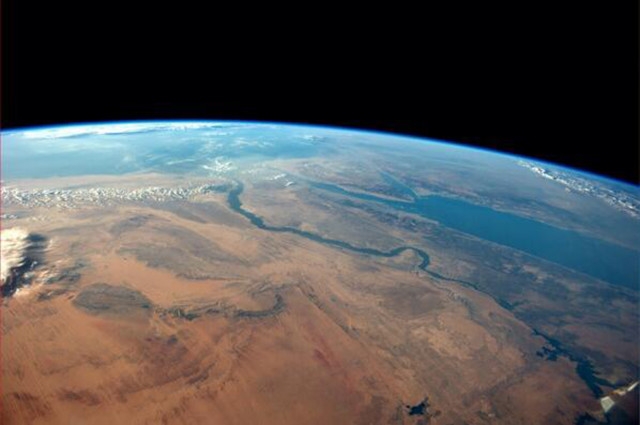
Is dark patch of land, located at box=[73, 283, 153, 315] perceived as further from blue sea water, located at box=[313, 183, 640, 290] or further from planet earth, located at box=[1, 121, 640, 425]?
blue sea water, located at box=[313, 183, 640, 290]

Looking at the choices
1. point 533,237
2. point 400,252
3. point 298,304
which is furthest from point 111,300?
point 533,237

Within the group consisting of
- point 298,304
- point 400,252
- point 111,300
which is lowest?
point 400,252

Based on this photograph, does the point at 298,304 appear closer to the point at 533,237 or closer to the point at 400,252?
the point at 400,252

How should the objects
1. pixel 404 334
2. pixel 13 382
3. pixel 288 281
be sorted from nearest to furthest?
pixel 13 382 → pixel 404 334 → pixel 288 281

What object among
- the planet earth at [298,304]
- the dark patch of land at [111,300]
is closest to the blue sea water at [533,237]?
the planet earth at [298,304]

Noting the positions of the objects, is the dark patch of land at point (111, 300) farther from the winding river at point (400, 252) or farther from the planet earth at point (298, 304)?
the winding river at point (400, 252)

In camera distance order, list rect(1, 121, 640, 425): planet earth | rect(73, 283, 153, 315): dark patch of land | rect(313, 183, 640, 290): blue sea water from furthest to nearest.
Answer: rect(313, 183, 640, 290): blue sea water → rect(73, 283, 153, 315): dark patch of land → rect(1, 121, 640, 425): planet earth

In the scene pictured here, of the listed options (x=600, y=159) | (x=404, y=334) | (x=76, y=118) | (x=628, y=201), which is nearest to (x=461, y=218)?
(x=404, y=334)

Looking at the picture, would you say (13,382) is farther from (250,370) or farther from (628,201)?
(628,201)

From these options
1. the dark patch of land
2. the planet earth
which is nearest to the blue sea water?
the planet earth
